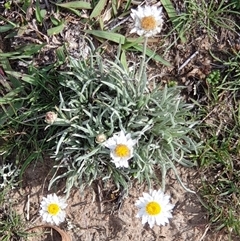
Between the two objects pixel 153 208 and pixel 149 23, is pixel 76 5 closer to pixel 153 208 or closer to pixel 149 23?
pixel 149 23

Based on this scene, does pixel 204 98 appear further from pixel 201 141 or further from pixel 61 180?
pixel 61 180

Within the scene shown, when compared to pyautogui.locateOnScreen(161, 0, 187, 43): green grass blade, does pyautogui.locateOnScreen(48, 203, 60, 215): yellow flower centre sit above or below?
below

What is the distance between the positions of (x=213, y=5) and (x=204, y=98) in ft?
1.51

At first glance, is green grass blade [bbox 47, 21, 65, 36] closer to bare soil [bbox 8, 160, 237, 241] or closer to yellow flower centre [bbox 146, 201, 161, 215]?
bare soil [bbox 8, 160, 237, 241]

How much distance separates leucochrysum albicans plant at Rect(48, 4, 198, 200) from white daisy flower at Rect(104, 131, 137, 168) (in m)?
0.08

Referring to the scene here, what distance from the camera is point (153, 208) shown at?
2.46 meters

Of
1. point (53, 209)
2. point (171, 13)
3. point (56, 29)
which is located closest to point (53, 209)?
point (53, 209)

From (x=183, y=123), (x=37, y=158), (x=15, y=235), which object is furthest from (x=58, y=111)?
(x=15, y=235)

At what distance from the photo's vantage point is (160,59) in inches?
→ 107

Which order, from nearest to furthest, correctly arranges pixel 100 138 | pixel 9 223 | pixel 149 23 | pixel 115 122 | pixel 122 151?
1. pixel 149 23
2. pixel 122 151
3. pixel 100 138
4. pixel 115 122
5. pixel 9 223

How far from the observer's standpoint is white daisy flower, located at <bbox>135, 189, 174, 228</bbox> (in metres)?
2.46

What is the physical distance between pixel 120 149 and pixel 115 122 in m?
0.28

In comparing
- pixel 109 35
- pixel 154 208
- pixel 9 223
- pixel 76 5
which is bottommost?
pixel 9 223

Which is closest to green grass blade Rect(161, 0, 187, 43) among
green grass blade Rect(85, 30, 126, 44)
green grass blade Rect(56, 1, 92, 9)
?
green grass blade Rect(85, 30, 126, 44)
